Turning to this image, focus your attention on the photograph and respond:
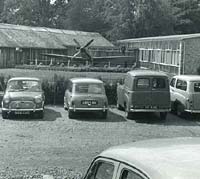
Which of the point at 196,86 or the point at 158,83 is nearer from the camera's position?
the point at 158,83

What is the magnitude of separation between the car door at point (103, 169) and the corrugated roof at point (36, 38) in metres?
46.7

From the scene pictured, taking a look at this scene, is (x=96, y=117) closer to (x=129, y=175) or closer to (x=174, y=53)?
(x=129, y=175)

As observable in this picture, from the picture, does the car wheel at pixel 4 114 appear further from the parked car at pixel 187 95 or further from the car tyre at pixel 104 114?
the parked car at pixel 187 95

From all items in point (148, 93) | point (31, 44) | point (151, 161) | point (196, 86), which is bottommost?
point (148, 93)

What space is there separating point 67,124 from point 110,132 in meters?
2.16

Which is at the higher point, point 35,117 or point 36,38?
point 36,38

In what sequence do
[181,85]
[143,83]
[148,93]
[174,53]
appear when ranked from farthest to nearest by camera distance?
[174,53] < [181,85] < [143,83] < [148,93]

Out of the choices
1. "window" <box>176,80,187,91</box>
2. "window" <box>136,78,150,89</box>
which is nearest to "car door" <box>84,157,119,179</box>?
"window" <box>136,78,150,89</box>

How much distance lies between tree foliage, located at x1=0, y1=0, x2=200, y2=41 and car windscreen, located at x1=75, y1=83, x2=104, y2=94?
167 feet

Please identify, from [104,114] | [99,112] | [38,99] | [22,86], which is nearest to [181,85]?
[104,114]

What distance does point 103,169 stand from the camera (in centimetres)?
337

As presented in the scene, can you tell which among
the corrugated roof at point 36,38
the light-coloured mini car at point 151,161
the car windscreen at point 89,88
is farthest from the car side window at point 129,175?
the corrugated roof at point 36,38

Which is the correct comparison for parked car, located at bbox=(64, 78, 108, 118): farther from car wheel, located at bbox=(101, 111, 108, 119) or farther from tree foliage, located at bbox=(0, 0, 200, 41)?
tree foliage, located at bbox=(0, 0, 200, 41)

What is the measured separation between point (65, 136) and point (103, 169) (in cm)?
1115
